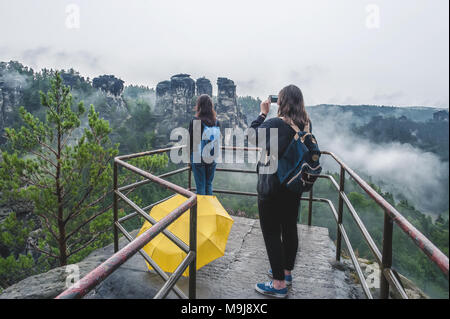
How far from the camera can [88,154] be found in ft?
20.9

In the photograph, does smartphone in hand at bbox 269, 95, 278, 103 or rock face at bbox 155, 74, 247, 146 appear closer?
smartphone in hand at bbox 269, 95, 278, 103

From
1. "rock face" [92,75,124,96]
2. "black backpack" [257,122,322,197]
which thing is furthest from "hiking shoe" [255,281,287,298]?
"rock face" [92,75,124,96]

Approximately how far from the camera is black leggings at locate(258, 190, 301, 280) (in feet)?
5.98

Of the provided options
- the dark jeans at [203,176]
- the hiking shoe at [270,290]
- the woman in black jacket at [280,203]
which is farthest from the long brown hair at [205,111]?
the hiking shoe at [270,290]

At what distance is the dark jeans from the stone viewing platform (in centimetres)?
65

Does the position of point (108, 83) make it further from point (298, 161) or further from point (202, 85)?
point (298, 161)

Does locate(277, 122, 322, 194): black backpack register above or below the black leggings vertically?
above

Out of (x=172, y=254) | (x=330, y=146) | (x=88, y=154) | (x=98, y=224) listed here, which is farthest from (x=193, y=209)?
(x=330, y=146)

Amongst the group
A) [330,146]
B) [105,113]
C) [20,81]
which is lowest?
[330,146]

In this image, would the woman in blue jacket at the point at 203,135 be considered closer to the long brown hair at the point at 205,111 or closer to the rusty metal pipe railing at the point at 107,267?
the long brown hair at the point at 205,111

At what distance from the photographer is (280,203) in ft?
5.97

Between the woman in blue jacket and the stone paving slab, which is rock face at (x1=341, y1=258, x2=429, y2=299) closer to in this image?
the stone paving slab

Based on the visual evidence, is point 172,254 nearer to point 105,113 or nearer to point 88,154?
point 88,154

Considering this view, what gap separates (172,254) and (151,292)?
15.8 inches
